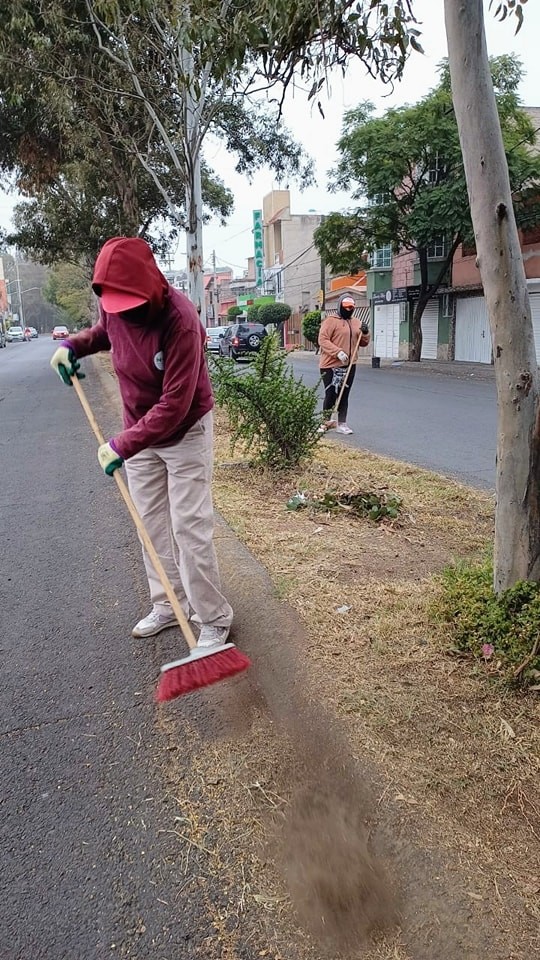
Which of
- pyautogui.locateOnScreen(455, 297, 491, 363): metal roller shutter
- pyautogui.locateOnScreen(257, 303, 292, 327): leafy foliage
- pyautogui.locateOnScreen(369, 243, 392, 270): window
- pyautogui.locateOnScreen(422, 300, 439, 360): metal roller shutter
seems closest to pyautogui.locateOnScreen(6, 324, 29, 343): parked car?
pyautogui.locateOnScreen(257, 303, 292, 327): leafy foliage

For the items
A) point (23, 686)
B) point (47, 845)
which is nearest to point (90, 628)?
point (23, 686)

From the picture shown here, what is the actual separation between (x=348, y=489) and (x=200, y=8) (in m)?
3.32

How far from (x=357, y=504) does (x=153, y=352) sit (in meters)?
2.52

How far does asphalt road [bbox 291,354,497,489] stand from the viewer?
24.1ft

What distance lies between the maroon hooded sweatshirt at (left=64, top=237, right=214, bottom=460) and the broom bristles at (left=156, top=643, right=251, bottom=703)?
0.89 metres

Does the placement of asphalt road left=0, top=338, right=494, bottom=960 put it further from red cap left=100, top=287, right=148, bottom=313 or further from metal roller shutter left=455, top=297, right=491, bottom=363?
metal roller shutter left=455, top=297, right=491, bottom=363

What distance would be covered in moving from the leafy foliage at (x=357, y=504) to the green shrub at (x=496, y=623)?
1.59 meters

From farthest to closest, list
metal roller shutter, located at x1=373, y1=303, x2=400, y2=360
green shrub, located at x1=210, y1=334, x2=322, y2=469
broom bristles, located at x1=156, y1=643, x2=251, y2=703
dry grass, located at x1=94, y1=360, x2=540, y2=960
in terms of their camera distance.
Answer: metal roller shutter, located at x1=373, y1=303, x2=400, y2=360
green shrub, located at x1=210, y1=334, x2=322, y2=469
broom bristles, located at x1=156, y1=643, x2=251, y2=703
dry grass, located at x1=94, y1=360, x2=540, y2=960

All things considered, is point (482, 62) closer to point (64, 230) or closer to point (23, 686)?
point (23, 686)

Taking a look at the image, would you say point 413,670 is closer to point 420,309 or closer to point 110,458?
point 110,458

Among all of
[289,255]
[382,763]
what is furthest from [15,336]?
[382,763]

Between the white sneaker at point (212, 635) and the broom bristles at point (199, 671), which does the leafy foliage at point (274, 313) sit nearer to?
the white sneaker at point (212, 635)

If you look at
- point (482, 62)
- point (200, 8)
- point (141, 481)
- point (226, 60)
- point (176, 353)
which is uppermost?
point (200, 8)

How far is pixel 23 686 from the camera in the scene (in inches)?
121
